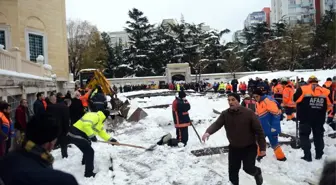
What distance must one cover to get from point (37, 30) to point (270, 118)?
21.2 metres

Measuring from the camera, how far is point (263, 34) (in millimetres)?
59531

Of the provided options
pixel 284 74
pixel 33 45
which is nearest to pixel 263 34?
pixel 284 74


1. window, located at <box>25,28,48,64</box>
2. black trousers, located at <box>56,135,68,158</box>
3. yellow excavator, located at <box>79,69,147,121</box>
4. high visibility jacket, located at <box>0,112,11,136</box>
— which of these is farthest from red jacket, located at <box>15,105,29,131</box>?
window, located at <box>25,28,48,64</box>

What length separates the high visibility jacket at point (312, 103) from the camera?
6.68 meters

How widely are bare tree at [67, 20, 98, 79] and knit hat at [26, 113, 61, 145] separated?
162ft

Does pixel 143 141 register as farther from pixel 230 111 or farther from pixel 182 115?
pixel 230 111

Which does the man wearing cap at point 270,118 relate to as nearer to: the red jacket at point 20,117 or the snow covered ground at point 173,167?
the snow covered ground at point 173,167

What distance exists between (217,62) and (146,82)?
53.3 feet

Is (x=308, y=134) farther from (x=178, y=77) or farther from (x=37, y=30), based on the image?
(x=178, y=77)

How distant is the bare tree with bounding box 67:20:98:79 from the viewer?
49688 mm

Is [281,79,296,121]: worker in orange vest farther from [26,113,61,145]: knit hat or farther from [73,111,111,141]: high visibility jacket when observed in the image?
[26,113,61,145]: knit hat

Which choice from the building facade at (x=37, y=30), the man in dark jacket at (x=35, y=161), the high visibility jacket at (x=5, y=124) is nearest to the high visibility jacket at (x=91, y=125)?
the high visibility jacket at (x=5, y=124)

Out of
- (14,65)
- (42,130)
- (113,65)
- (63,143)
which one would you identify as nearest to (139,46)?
(113,65)

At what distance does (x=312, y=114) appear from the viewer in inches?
263
